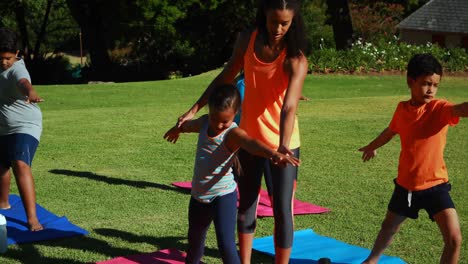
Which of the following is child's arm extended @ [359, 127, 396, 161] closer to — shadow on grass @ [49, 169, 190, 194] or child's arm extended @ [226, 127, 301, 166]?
child's arm extended @ [226, 127, 301, 166]

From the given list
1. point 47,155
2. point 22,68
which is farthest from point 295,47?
point 47,155

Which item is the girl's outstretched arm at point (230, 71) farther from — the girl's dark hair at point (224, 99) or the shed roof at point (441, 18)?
the shed roof at point (441, 18)

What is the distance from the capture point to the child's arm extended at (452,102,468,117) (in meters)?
4.38

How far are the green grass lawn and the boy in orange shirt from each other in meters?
0.79

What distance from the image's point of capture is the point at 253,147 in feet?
13.7

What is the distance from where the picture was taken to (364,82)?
78.2ft

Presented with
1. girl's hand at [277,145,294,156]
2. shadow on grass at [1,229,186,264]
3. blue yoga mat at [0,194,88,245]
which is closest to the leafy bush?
blue yoga mat at [0,194,88,245]

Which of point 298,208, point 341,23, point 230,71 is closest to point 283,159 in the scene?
point 230,71

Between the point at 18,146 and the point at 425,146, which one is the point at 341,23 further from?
the point at 425,146

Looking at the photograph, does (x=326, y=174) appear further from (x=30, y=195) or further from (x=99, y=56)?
(x=99, y=56)

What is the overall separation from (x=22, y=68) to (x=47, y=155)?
4060 millimetres

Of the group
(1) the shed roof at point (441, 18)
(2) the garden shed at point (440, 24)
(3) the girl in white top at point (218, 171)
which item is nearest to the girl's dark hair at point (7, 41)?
(3) the girl in white top at point (218, 171)

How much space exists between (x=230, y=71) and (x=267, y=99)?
1.51 feet

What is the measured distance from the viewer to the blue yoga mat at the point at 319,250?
5.29 metres
